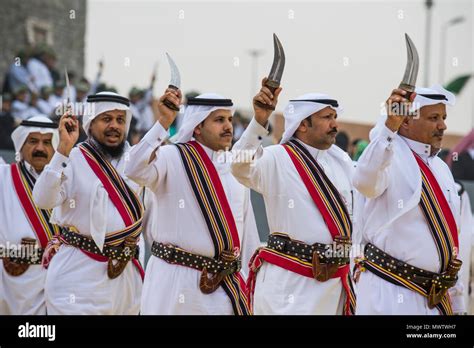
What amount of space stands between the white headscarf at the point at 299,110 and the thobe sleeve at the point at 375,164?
1.27 meters

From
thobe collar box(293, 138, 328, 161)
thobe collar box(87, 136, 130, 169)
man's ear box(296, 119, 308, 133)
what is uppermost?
man's ear box(296, 119, 308, 133)

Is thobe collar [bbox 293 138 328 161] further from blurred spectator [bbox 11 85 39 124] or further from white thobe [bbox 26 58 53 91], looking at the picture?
white thobe [bbox 26 58 53 91]

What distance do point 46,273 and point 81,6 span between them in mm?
27457

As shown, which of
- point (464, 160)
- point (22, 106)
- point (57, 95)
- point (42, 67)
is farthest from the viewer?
point (42, 67)

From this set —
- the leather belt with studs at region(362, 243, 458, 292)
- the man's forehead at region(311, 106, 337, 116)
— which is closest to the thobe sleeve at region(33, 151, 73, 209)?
the man's forehead at region(311, 106, 337, 116)

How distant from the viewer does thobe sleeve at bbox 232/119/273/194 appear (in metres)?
7.25

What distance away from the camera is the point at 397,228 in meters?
7.39

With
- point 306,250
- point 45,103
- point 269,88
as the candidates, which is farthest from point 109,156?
point 45,103

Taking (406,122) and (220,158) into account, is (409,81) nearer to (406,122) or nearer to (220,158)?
(406,122)

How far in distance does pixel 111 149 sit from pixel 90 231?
0.74 m

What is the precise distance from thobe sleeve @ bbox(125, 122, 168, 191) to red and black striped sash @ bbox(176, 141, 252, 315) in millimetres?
361

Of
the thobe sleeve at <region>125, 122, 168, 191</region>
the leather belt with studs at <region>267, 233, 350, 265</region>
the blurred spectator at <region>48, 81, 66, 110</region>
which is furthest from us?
the blurred spectator at <region>48, 81, 66, 110</region>

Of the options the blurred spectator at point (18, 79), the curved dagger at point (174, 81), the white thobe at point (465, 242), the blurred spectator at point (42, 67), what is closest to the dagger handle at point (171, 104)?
the curved dagger at point (174, 81)
